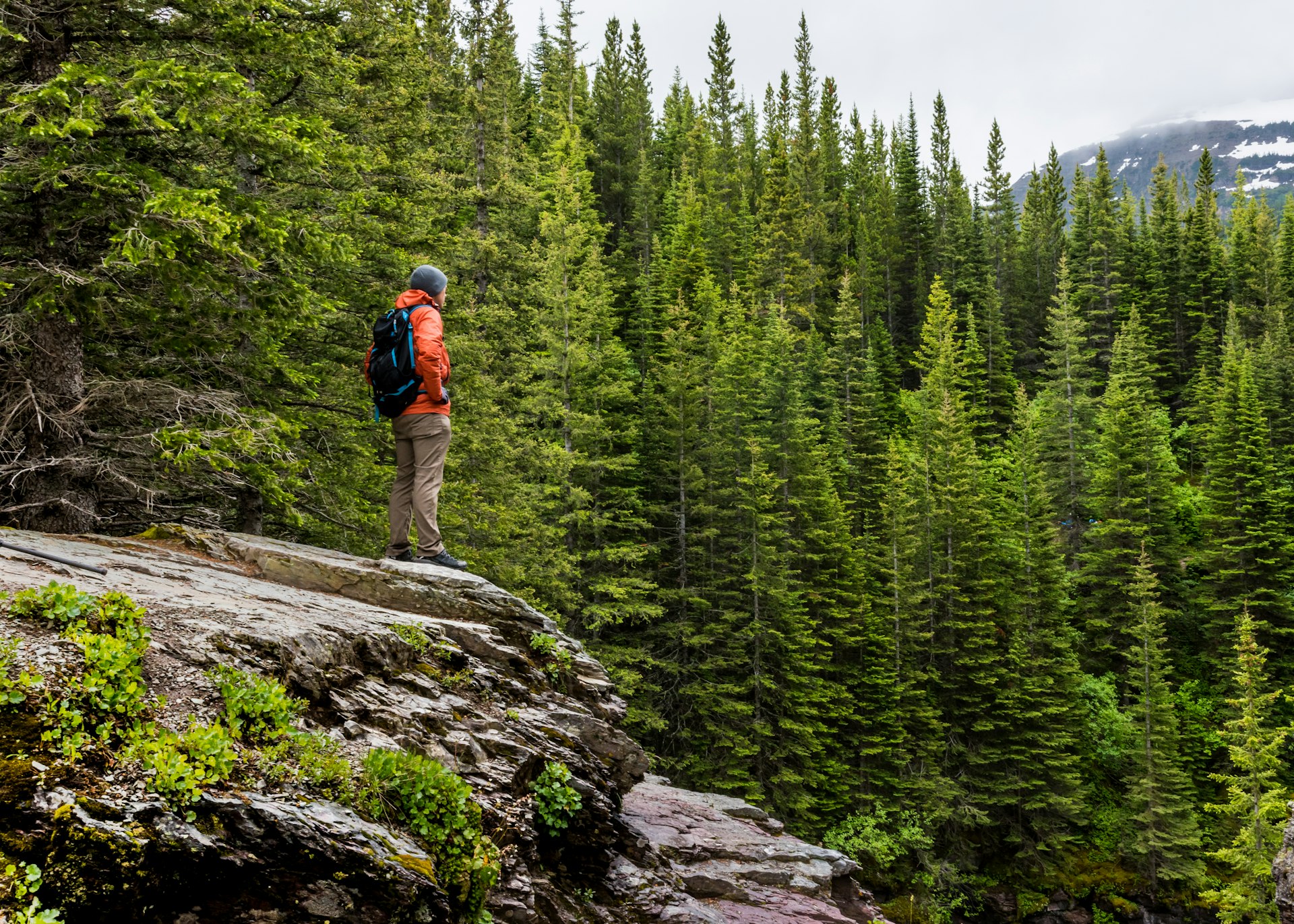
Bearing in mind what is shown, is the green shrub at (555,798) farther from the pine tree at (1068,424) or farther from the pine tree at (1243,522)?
the pine tree at (1068,424)

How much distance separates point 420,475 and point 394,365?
1059 millimetres

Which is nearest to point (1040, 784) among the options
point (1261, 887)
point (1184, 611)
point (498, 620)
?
point (1261, 887)

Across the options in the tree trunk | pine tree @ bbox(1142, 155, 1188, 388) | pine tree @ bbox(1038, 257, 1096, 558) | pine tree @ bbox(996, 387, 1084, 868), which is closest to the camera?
the tree trunk

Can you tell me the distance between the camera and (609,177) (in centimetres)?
6594

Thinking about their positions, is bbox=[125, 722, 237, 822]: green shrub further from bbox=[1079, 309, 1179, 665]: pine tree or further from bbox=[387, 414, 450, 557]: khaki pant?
bbox=[1079, 309, 1179, 665]: pine tree

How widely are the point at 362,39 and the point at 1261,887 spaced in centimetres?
3516

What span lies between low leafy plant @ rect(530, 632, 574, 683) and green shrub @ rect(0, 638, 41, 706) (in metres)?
4.76

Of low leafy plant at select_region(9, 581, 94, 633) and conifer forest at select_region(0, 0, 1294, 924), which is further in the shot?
conifer forest at select_region(0, 0, 1294, 924)

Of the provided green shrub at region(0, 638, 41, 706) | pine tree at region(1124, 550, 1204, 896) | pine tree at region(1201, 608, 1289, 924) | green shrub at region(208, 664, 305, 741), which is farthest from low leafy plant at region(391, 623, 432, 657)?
pine tree at region(1124, 550, 1204, 896)

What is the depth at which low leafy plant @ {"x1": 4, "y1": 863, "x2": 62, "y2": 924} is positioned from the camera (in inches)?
120

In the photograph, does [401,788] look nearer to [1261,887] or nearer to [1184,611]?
[1261,887]

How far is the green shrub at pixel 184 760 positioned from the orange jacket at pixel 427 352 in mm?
3957

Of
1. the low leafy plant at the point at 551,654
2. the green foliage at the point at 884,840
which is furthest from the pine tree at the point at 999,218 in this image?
the low leafy plant at the point at 551,654

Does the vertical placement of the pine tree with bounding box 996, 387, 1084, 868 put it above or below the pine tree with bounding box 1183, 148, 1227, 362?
below
